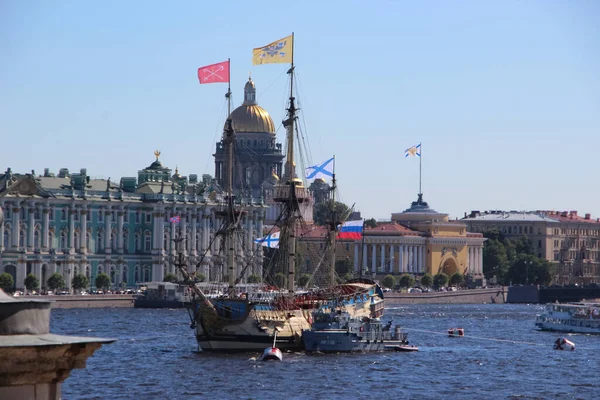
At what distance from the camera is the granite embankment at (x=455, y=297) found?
105 metres

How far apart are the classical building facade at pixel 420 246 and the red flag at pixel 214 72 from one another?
2654 inches

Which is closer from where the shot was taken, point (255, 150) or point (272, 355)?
point (272, 355)

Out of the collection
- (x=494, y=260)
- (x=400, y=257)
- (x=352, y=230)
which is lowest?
(x=494, y=260)

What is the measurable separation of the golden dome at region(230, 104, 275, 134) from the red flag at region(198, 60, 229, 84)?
3461 inches

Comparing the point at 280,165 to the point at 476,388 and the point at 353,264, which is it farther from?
the point at 476,388

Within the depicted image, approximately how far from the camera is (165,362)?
140 feet

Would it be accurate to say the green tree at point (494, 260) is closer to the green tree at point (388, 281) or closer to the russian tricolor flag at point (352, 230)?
the green tree at point (388, 281)

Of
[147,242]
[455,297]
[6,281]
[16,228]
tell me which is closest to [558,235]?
[455,297]

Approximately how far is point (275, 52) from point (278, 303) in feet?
32.4

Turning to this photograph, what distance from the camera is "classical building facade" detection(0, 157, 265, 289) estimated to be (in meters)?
91.1

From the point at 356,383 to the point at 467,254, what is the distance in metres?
100

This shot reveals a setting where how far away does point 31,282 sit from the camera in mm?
86750

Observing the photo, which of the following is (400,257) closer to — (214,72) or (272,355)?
(214,72)

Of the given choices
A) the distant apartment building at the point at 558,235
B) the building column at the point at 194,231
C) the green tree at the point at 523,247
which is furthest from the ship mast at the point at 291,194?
the distant apartment building at the point at 558,235
